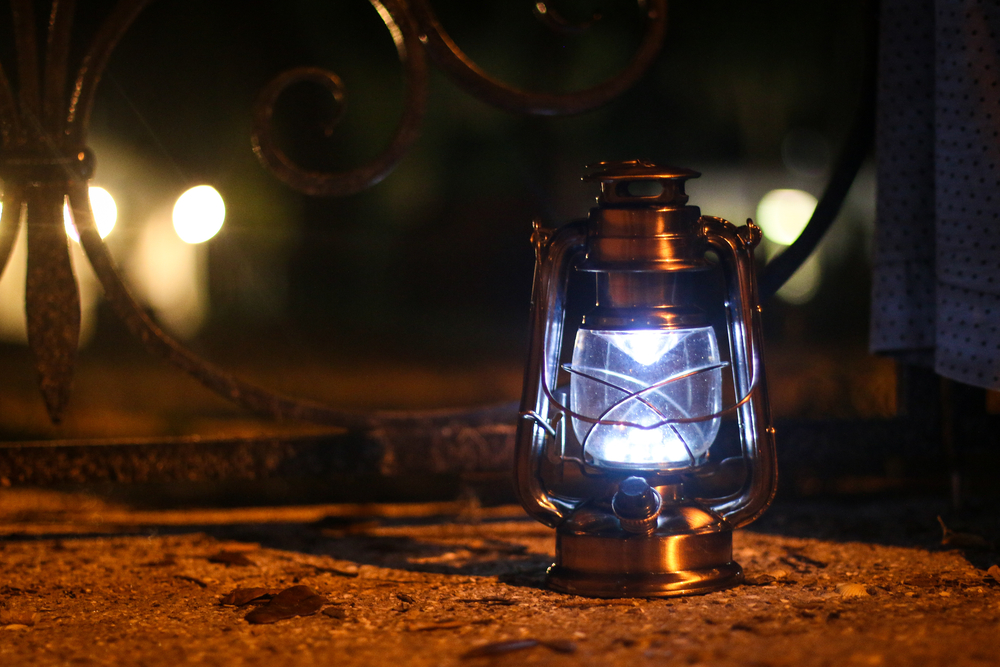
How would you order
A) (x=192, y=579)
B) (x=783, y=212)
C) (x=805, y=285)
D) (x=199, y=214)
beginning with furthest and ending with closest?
(x=783, y=212), (x=805, y=285), (x=199, y=214), (x=192, y=579)

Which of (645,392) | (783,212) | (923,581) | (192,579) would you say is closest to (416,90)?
(645,392)

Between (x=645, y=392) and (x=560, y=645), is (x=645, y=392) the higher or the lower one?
the higher one

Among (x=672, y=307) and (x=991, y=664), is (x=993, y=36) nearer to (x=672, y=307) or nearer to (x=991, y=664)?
(x=672, y=307)

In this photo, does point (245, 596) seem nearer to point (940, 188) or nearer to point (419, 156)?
point (940, 188)

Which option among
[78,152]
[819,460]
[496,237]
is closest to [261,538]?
[78,152]

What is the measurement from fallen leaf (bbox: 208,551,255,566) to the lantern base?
568 mm

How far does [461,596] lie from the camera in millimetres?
1329

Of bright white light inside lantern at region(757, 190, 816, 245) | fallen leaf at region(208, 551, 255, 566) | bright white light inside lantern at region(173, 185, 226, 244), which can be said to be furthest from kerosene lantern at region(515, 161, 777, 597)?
bright white light inside lantern at region(757, 190, 816, 245)

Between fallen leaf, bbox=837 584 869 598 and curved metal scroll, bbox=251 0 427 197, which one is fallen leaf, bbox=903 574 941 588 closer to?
fallen leaf, bbox=837 584 869 598

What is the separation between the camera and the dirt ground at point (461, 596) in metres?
1.09

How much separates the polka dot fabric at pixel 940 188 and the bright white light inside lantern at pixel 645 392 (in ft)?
1.46

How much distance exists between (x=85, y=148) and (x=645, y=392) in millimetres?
1028

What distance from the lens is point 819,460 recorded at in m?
1.67

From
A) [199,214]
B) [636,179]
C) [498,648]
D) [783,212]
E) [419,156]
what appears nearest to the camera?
[498,648]
